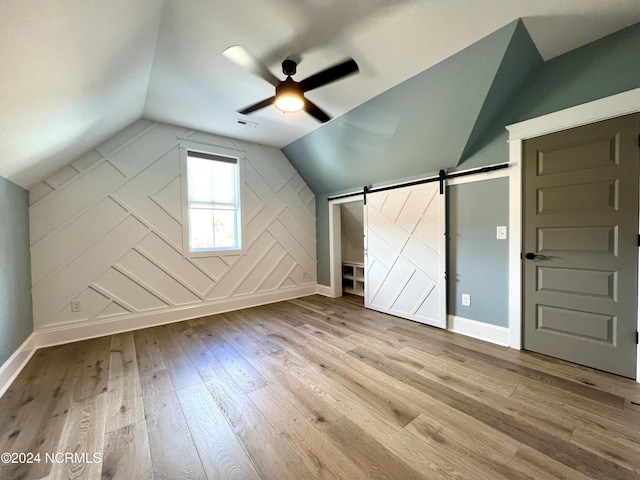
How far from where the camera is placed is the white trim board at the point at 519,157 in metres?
2.09

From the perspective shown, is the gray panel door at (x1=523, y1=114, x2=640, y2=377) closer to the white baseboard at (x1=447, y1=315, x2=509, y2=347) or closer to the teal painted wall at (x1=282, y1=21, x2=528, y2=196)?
the white baseboard at (x1=447, y1=315, x2=509, y2=347)

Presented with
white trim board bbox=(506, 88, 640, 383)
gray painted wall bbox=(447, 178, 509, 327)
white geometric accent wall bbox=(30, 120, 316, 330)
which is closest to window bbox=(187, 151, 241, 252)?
white geometric accent wall bbox=(30, 120, 316, 330)

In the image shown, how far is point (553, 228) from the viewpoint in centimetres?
231

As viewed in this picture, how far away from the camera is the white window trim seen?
357cm

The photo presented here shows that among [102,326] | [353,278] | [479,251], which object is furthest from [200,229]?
[479,251]

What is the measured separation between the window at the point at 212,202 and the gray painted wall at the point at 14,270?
1.59 meters

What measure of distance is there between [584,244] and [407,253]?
174cm

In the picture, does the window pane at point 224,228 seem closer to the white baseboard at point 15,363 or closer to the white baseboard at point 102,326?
the white baseboard at point 102,326

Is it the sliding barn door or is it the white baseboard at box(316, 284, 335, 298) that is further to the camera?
the white baseboard at box(316, 284, 335, 298)

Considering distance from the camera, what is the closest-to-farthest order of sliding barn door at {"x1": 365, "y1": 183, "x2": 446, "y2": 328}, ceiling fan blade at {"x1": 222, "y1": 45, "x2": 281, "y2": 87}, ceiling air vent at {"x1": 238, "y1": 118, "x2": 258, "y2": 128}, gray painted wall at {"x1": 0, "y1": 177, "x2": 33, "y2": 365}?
ceiling fan blade at {"x1": 222, "y1": 45, "x2": 281, "y2": 87} → gray painted wall at {"x1": 0, "y1": 177, "x2": 33, "y2": 365} → sliding barn door at {"x1": 365, "y1": 183, "x2": 446, "y2": 328} → ceiling air vent at {"x1": 238, "y1": 118, "x2": 258, "y2": 128}

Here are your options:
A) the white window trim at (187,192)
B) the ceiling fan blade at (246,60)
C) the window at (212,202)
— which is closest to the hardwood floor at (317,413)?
the white window trim at (187,192)

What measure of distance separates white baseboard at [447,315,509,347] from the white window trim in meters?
3.22

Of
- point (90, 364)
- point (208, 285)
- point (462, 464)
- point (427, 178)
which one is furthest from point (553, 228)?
point (90, 364)

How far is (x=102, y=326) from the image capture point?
3.02 meters
